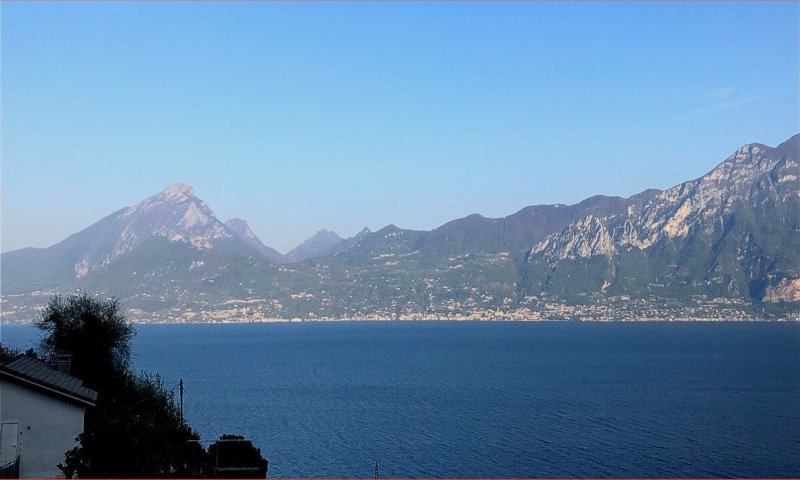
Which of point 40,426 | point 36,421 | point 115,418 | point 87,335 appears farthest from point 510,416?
point 36,421

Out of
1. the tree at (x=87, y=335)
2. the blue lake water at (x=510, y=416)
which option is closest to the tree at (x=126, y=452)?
the tree at (x=87, y=335)

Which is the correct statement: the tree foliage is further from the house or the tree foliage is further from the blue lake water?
the blue lake water

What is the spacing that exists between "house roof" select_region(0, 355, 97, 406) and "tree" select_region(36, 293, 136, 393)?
2229cm

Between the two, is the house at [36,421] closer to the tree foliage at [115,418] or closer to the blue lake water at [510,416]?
the tree foliage at [115,418]

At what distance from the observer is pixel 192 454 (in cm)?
3497

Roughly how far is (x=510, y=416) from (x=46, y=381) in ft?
240

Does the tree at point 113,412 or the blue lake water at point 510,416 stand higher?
the tree at point 113,412

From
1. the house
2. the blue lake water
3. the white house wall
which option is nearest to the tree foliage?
the white house wall

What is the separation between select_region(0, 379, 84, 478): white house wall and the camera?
92.9ft

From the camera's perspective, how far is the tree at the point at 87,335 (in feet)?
185

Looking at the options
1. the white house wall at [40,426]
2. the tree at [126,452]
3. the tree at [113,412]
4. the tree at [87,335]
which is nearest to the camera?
the tree at [126,452]

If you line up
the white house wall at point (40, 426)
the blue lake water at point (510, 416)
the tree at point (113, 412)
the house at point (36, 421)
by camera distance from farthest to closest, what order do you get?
the blue lake water at point (510, 416)
the white house wall at point (40, 426)
the house at point (36, 421)
the tree at point (113, 412)

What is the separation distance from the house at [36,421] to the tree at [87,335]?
81.6ft

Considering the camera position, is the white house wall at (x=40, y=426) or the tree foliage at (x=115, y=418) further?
the white house wall at (x=40, y=426)
